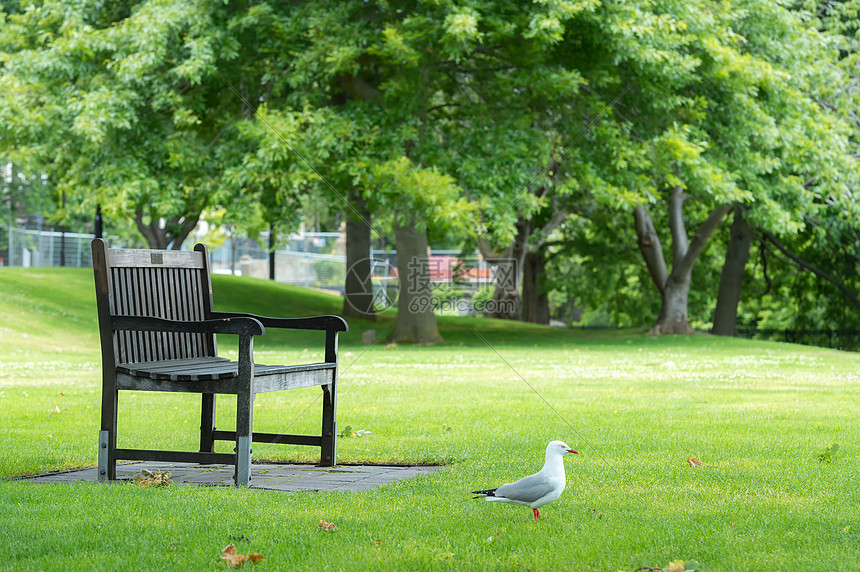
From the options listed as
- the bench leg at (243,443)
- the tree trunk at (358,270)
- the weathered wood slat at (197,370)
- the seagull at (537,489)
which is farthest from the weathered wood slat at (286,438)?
the tree trunk at (358,270)

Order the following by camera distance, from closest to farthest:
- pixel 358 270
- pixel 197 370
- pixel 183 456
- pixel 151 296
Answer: pixel 183 456
pixel 197 370
pixel 151 296
pixel 358 270

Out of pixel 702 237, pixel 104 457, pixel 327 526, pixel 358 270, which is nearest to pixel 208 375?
pixel 104 457

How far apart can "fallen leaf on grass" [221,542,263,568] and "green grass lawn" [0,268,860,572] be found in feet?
0.16

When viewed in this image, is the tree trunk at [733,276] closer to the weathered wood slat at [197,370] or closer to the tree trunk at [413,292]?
the tree trunk at [413,292]

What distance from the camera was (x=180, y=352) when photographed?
5.78 meters

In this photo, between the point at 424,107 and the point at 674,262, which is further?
the point at 674,262

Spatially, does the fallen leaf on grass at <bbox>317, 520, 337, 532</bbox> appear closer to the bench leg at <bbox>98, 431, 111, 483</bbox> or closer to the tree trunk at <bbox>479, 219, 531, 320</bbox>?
the bench leg at <bbox>98, 431, 111, 483</bbox>

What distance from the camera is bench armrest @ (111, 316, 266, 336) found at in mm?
4766

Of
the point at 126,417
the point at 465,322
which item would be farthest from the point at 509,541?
the point at 465,322

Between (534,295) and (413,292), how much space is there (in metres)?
12.6

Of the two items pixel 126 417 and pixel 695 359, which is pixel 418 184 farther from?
pixel 126 417

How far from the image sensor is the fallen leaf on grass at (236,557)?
339 centimetres

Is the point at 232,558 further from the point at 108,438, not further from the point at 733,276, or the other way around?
the point at 733,276

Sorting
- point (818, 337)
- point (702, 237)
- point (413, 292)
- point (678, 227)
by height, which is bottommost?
point (818, 337)
